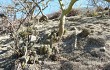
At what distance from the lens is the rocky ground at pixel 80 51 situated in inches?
286

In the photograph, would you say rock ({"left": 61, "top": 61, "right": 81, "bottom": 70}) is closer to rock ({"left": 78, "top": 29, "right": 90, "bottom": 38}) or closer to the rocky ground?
the rocky ground

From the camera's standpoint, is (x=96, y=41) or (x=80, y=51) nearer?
(x=80, y=51)

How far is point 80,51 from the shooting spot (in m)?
7.78

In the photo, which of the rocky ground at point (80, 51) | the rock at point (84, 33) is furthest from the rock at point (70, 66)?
the rock at point (84, 33)

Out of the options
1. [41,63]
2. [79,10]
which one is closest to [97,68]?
[41,63]

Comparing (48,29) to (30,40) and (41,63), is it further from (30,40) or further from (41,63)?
(41,63)

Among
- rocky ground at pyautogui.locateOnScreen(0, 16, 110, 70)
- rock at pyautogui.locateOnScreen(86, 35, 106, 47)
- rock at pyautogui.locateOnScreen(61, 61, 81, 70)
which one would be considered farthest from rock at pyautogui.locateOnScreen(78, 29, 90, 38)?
rock at pyautogui.locateOnScreen(61, 61, 81, 70)

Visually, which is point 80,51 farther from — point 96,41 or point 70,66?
point 70,66

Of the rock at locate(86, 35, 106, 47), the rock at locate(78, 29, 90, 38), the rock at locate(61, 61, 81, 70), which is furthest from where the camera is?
the rock at locate(78, 29, 90, 38)

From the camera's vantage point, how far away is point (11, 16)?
8109 millimetres

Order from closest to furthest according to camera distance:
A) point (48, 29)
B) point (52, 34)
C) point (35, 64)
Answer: point (35, 64), point (52, 34), point (48, 29)

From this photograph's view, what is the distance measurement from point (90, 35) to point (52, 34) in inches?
42.8

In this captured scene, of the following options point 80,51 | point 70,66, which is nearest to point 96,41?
point 80,51

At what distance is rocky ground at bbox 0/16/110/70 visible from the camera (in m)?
7.25
